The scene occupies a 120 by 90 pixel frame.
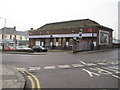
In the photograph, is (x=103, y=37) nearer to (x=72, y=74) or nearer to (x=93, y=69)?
(x=93, y=69)

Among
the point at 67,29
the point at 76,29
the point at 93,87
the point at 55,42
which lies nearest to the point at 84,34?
the point at 76,29

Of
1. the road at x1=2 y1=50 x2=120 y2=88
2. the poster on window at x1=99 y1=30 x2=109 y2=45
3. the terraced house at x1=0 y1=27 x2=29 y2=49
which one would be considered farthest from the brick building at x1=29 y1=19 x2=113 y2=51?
the terraced house at x1=0 y1=27 x2=29 y2=49

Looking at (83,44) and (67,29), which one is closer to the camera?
(83,44)

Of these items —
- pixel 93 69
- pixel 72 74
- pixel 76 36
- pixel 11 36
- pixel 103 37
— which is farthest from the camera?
pixel 11 36

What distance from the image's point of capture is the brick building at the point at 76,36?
34.3 m

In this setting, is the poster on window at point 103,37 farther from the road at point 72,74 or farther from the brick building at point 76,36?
the road at point 72,74

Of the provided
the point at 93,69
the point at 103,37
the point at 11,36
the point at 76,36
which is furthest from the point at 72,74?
the point at 11,36

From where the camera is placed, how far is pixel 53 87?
19.0 feet

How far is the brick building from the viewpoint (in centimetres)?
3431

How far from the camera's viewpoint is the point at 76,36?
38.1 meters

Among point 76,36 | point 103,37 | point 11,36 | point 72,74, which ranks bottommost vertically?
point 72,74

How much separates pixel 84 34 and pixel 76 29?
312 cm

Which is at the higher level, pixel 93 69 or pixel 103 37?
pixel 103 37

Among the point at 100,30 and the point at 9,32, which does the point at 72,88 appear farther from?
the point at 9,32
